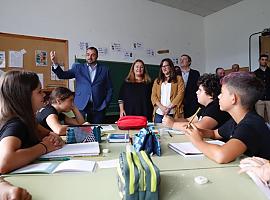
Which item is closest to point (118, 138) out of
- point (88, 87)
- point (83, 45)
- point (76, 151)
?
point (76, 151)

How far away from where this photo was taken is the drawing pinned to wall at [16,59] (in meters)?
3.33

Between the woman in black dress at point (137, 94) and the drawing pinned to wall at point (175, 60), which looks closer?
the woman in black dress at point (137, 94)

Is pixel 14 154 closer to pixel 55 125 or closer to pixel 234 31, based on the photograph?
pixel 55 125

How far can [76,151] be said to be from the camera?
128 cm

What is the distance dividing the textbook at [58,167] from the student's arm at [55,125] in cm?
59

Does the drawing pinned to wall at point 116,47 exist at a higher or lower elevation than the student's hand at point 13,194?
higher

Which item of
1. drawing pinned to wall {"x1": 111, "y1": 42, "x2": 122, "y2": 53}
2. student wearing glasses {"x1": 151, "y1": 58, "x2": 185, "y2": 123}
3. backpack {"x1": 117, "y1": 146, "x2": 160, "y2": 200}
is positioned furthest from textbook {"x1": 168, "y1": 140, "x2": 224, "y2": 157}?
drawing pinned to wall {"x1": 111, "y1": 42, "x2": 122, "y2": 53}

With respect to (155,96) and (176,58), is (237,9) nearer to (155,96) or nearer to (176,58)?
(176,58)

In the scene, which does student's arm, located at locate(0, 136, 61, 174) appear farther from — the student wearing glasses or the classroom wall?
the classroom wall

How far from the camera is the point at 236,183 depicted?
0.86 m

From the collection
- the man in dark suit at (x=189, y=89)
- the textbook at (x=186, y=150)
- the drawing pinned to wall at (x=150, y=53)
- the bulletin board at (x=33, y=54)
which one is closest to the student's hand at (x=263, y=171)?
the textbook at (x=186, y=150)

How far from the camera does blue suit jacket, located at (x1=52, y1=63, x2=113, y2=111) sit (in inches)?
119

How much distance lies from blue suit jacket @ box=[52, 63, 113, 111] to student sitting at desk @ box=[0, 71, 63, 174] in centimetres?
170

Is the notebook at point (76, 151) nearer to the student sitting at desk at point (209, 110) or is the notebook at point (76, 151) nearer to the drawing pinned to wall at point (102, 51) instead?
the student sitting at desk at point (209, 110)
